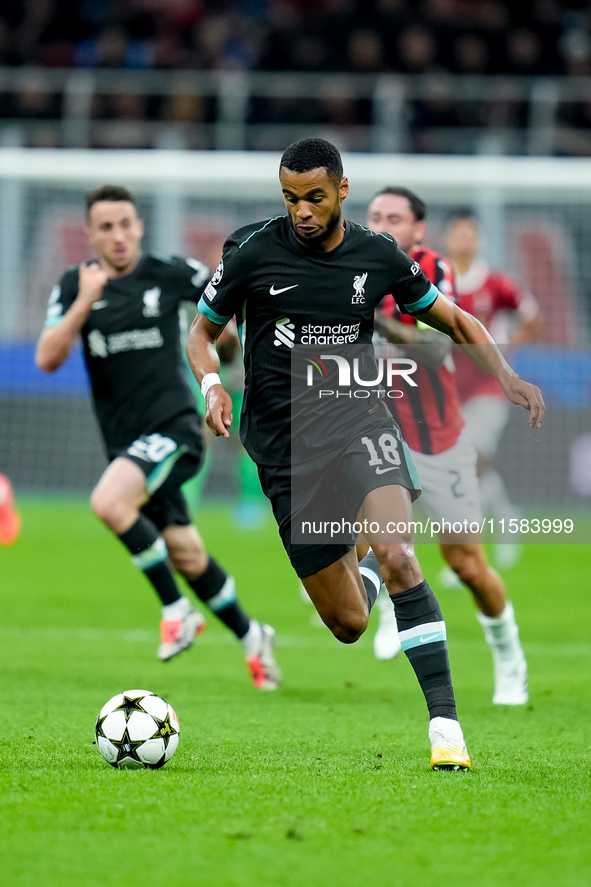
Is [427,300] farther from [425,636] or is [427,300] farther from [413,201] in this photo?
[413,201]

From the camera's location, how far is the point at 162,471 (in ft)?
23.3

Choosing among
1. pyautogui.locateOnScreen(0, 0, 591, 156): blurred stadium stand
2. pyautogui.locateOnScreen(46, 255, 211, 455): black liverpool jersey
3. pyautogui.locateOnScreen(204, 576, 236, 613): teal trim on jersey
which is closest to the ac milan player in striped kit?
pyautogui.locateOnScreen(204, 576, 236, 613): teal trim on jersey

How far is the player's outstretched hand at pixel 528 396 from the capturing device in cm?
472

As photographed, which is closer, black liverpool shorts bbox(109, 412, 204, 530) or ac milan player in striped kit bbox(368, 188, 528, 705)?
ac milan player in striped kit bbox(368, 188, 528, 705)

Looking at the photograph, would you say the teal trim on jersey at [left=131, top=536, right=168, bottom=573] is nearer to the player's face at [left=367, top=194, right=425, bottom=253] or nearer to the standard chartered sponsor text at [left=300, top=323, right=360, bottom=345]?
the player's face at [left=367, top=194, right=425, bottom=253]

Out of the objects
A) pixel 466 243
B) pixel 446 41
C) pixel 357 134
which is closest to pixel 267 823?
pixel 466 243

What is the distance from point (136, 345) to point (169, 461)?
79cm

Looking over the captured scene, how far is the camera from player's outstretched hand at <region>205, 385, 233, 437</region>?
15.0 ft

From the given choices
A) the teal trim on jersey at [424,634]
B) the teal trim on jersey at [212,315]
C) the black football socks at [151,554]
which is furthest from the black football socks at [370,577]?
the black football socks at [151,554]

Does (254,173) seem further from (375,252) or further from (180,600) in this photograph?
(375,252)

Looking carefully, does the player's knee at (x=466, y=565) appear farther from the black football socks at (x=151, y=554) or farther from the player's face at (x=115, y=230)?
the player's face at (x=115, y=230)

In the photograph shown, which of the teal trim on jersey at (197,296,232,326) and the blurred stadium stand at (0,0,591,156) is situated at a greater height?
the blurred stadium stand at (0,0,591,156)

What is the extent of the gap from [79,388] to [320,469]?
10.7 metres

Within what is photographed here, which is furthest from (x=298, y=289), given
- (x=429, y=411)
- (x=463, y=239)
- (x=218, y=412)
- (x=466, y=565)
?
(x=463, y=239)
